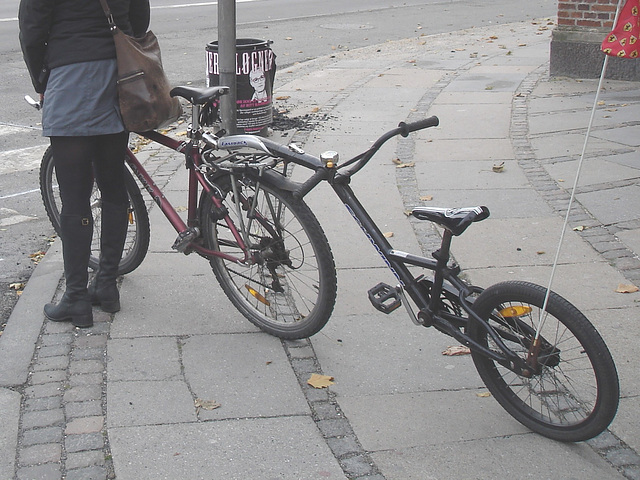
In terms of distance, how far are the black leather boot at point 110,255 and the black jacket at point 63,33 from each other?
0.80 m

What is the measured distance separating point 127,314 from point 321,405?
141 centimetres

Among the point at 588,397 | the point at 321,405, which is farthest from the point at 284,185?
the point at 588,397

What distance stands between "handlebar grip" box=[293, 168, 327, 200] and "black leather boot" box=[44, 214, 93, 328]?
3.89 ft

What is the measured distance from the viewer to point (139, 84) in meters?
4.04

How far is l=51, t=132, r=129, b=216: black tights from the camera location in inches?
162

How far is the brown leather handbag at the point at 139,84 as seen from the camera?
3.99 meters

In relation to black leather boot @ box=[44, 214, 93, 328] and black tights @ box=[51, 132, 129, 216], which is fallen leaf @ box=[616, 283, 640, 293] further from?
black leather boot @ box=[44, 214, 93, 328]

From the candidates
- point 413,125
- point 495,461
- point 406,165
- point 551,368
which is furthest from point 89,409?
point 406,165

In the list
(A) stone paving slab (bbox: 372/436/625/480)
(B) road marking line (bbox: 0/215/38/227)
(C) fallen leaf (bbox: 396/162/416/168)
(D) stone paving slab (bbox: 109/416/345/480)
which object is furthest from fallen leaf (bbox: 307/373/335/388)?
(C) fallen leaf (bbox: 396/162/416/168)

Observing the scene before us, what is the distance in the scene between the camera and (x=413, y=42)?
47.7ft

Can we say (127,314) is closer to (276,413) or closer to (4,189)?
(276,413)

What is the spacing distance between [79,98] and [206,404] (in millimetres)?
1562

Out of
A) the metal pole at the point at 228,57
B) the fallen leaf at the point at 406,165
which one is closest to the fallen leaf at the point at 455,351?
the fallen leaf at the point at 406,165

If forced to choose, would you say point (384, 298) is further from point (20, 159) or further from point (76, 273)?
point (20, 159)
